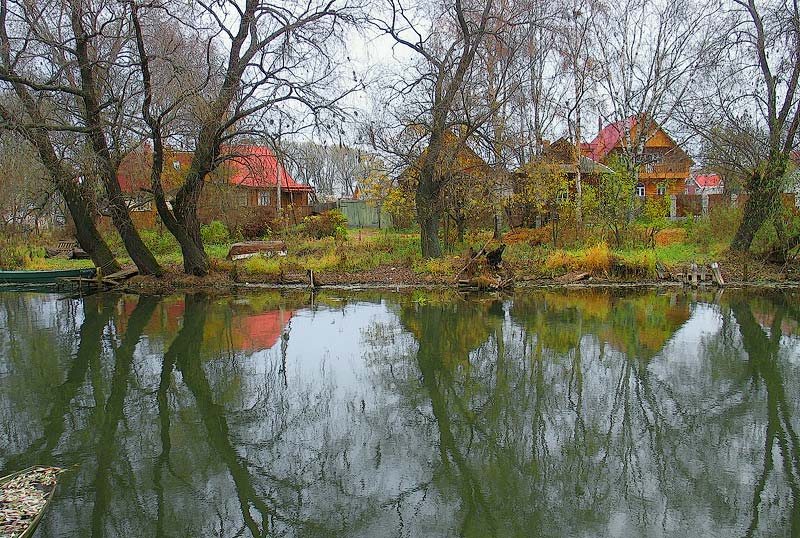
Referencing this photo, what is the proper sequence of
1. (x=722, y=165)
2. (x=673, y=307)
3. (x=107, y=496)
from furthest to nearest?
(x=722, y=165)
(x=673, y=307)
(x=107, y=496)

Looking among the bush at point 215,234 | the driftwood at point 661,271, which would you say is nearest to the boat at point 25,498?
the driftwood at point 661,271

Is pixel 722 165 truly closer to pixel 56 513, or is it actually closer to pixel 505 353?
pixel 505 353

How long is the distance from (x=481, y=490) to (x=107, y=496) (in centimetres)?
309

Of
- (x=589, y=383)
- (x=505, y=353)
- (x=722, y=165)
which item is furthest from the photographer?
(x=722, y=165)

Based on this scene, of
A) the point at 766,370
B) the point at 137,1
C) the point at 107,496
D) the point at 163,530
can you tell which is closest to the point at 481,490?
the point at 163,530

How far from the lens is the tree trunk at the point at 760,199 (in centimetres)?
1800

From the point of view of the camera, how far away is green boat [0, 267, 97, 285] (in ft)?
62.4

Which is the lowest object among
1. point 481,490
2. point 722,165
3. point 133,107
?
point 481,490

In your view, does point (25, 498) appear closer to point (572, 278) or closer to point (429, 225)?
point (572, 278)

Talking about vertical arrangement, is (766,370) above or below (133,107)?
below

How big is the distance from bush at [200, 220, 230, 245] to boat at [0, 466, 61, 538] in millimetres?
22291

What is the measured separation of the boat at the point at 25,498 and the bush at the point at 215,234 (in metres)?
22.3

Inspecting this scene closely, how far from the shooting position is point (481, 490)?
5.40 meters

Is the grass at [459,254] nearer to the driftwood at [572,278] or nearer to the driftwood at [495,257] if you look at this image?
the driftwood at [572,278]
